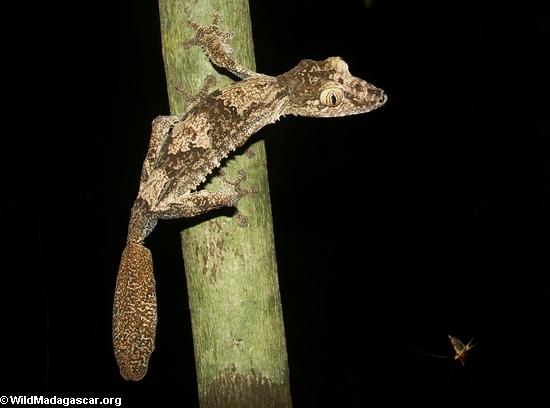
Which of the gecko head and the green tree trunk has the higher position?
the gecko head

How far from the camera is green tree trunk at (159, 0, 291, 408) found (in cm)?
272

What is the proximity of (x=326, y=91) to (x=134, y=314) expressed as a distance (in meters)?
1.85

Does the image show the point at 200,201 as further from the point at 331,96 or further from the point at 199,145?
the point at 331,96

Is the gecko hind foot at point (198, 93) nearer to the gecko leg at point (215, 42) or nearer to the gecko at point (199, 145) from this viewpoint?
the gecko at point (199, 145)

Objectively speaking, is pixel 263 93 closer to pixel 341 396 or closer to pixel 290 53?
pixel 290 53

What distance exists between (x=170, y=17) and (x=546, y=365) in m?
4.91

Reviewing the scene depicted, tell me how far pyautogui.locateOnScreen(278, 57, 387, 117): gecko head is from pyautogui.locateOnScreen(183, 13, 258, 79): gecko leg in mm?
603

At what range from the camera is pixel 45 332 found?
6555 mm

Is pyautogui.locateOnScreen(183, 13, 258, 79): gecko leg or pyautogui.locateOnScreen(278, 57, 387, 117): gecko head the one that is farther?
pyautogui.locateOnScreen(278, 57, 387, 117): gecko head

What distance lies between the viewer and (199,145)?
10.6 ft

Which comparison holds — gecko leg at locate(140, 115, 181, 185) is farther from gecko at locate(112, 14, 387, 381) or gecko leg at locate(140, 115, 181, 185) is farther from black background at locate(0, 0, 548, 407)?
black background at locate(0, 0, 548, 407)

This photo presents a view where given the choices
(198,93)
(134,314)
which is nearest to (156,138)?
(198,93)

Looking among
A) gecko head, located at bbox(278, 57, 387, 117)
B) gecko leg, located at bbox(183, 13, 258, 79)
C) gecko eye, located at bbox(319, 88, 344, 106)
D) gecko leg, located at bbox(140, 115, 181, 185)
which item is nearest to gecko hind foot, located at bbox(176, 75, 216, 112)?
gecko leg, located at bbox(183, 13, 258, 79)

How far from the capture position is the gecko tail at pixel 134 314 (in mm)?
2902
